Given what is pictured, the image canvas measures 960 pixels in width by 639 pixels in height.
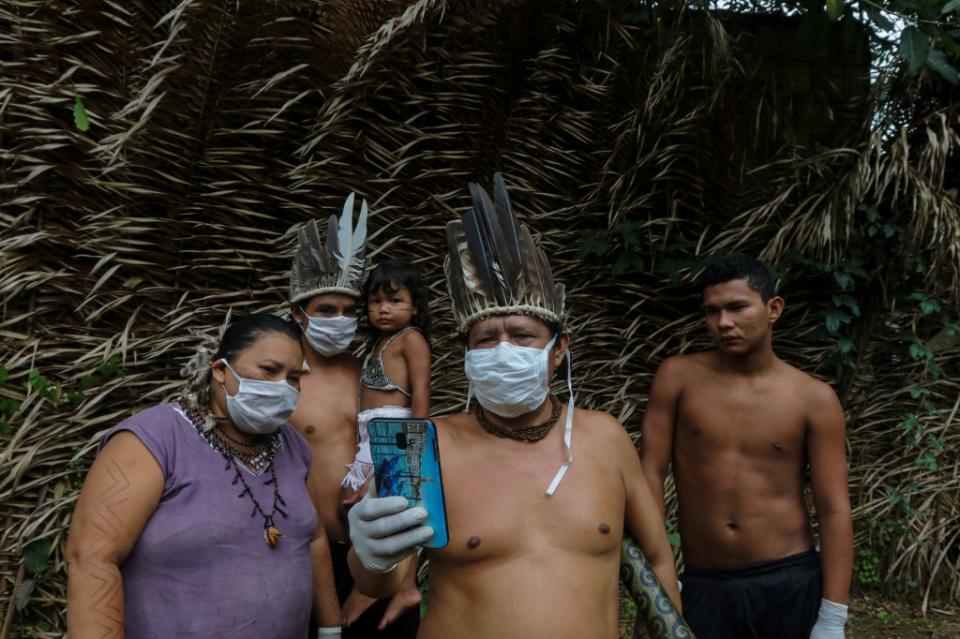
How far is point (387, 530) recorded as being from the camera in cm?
174

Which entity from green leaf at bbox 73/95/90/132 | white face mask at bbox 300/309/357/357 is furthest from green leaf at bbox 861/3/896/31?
green leaf at bbox 73/95/90/132

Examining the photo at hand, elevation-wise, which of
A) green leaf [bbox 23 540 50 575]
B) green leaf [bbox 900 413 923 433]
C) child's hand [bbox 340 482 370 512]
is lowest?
green leaf [bbox 23 540 50 575]

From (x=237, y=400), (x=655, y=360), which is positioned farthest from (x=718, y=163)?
(x=237, y=400)

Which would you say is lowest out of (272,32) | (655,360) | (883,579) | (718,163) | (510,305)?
(883,579)

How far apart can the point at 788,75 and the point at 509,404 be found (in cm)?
438

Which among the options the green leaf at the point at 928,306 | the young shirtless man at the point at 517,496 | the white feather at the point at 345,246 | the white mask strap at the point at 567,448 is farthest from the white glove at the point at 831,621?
the green leaf at the point at 928,306

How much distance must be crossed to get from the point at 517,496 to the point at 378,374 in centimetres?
144

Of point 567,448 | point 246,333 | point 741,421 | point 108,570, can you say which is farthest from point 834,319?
point 108,570

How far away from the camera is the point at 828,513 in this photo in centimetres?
290

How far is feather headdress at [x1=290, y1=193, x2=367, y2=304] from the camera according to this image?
346 cm

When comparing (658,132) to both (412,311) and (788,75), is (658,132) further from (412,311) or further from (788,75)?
(412,311)

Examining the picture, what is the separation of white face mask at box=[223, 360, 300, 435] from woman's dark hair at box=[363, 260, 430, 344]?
4.04 feet

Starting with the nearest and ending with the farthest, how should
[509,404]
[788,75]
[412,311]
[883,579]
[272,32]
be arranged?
[509,404], [412,311], [272,32], [883,579], [788,75]

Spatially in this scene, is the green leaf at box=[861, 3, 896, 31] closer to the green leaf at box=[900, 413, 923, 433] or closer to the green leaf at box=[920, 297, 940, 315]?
the green leaf at box=[920, 297, 940, 315]
